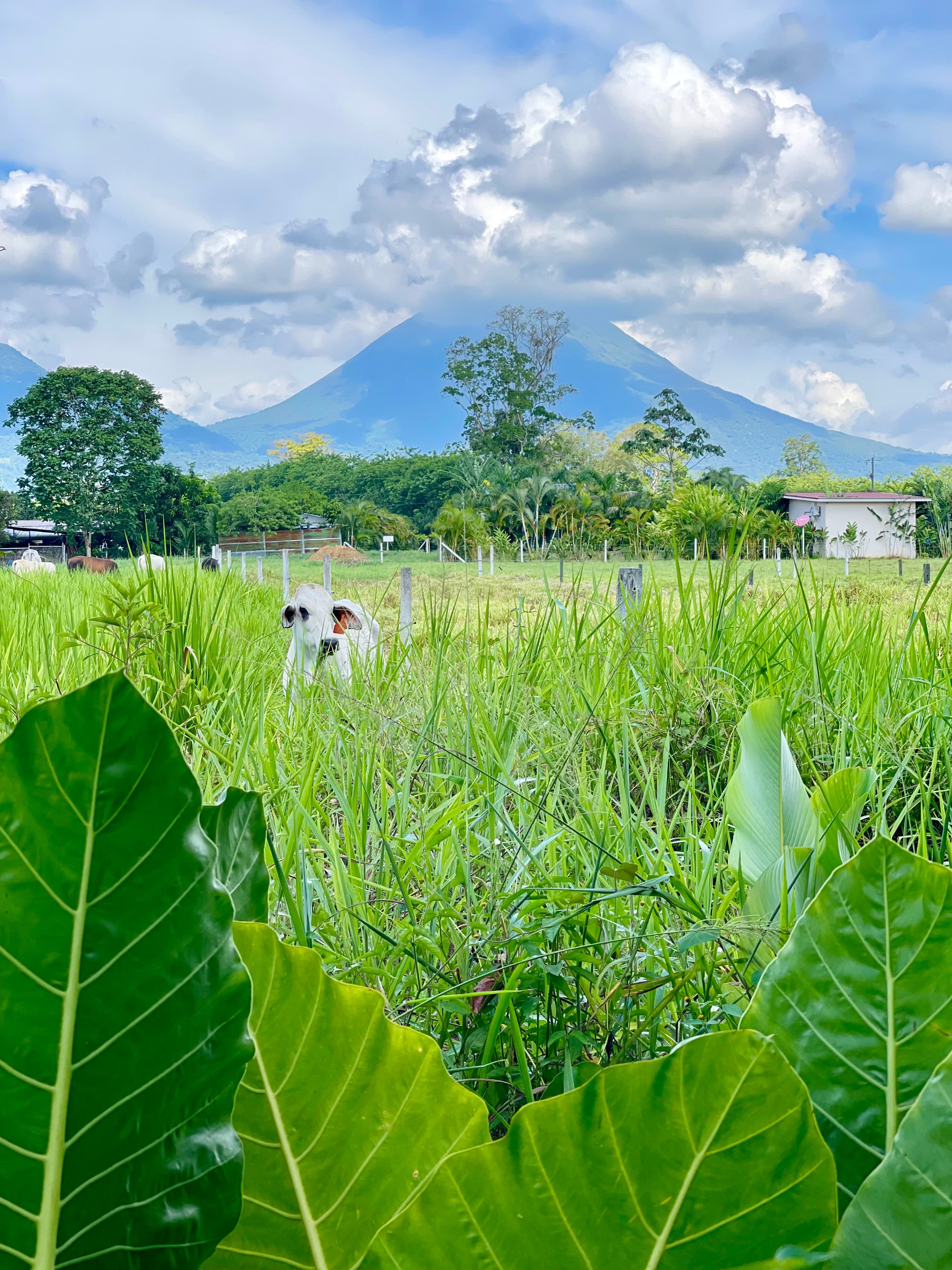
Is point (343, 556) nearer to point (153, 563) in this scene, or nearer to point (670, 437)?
point (153, 563)

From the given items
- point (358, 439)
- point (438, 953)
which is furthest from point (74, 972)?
point (358, 439)

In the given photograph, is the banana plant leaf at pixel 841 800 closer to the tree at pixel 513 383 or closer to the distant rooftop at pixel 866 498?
the distant rooftop at pixel 866 498

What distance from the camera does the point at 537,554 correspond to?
4129 mm

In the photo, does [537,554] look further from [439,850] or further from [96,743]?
[96,743]

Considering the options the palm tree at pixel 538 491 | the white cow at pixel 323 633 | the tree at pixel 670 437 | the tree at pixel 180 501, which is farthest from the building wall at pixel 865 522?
the white cow at pixel 323 633

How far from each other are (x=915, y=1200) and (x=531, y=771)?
196cm

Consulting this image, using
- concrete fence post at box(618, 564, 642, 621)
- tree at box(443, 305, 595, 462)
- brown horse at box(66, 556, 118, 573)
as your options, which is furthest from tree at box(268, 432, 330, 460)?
concrete fence post at box(618, 564, 642, 621)

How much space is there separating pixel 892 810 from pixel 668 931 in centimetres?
184

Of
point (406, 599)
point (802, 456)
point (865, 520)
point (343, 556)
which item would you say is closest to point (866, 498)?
point (865, 520)

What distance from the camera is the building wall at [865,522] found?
118ft

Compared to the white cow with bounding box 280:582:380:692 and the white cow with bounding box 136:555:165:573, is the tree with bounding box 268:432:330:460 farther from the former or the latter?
the white cow with bounding box 280:582:380:692

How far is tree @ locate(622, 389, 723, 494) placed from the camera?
55219 millimetres

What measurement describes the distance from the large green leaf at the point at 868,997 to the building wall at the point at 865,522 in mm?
37123

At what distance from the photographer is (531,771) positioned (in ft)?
6.89
